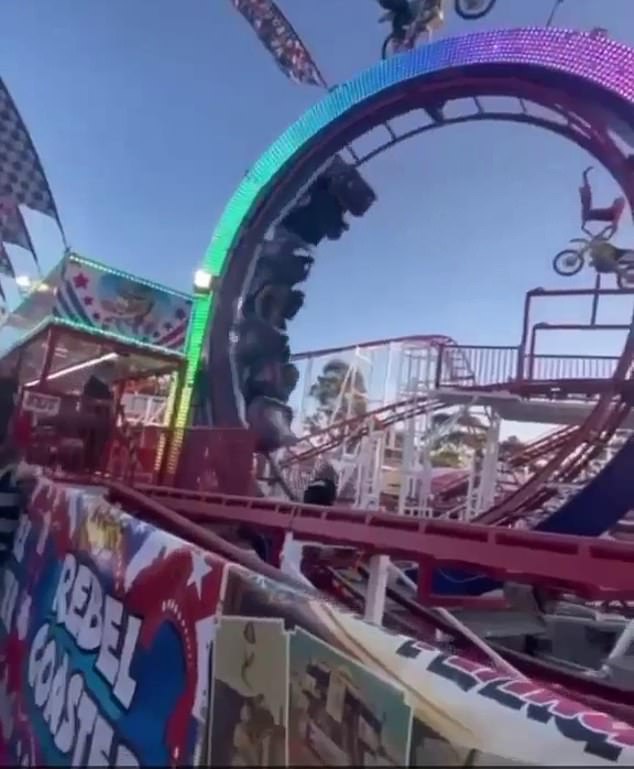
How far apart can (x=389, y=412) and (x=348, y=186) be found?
394 centimetres

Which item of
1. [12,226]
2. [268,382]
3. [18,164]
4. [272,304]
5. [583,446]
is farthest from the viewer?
[12,226]

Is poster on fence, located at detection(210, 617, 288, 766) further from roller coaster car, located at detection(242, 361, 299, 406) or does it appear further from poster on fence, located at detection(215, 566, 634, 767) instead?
roller coaster car, located at detection(242, 361, 299, 406)

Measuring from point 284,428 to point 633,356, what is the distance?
19.0ft

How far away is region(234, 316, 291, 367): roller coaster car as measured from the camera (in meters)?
12.8

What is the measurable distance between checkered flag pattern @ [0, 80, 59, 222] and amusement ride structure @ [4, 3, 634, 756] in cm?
473

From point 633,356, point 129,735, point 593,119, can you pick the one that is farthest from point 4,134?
point 129,735

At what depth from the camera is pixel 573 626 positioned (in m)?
7.34

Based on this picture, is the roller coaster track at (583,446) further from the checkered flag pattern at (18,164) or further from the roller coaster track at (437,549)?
the checkered flag pattern at (18,164)

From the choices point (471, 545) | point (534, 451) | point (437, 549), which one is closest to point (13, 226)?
point (534, 451)

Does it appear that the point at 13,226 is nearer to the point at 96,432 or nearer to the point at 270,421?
the point at 270,421

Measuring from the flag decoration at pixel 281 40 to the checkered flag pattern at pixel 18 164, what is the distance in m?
4.93

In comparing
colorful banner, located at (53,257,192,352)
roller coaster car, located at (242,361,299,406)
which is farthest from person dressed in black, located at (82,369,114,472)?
roller coaster car, located at (242,361,299,406)

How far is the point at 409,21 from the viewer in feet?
42.4

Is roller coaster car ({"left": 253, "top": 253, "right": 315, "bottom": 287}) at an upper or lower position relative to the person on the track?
lower
